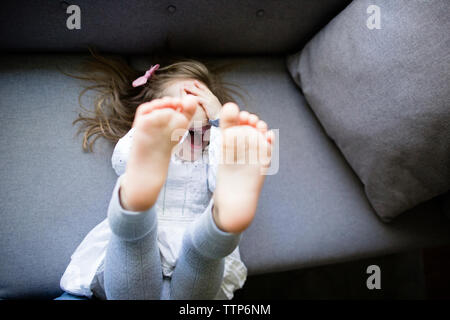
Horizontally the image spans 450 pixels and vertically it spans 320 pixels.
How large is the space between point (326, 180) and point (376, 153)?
169 millimetres

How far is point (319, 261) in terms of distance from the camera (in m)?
0.86

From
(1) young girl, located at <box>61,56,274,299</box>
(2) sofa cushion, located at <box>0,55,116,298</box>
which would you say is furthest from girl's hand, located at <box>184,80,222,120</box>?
(2) sofa cushion, located at <box>0,55,116,298</box>

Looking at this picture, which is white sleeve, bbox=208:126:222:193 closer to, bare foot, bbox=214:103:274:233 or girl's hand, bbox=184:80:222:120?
girl's hand, bbox=184:80:222:120

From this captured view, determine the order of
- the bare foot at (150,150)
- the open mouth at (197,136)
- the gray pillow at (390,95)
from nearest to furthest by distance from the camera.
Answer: the bare foot at (150,150)
the gray pillow at (390,95)
the open mouth at (197,136)

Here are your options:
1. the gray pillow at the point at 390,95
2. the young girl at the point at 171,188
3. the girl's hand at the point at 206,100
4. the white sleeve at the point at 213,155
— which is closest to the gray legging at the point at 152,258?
the young girl at the point at 171,188

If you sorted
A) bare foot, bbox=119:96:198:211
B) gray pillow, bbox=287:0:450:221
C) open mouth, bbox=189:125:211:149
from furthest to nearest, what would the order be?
1. open mouth, bbox=189:125:211:149
2. gray pillow, bbox=287:0:450:221
3. bare foot, bbox=119:96:198:211

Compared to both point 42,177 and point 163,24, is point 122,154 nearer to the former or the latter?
point 42,177

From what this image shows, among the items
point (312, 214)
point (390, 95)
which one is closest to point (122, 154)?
point (312, 214)

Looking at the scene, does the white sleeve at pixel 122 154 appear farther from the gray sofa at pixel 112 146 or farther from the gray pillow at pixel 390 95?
the gray pillow at pixel 390 95

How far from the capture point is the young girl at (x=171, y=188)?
0.54m

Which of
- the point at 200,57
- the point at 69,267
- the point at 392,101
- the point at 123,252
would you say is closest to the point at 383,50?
the point at 392,101

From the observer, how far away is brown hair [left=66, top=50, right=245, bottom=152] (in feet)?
2.72

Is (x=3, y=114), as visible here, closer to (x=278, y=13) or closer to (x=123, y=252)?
(x=123, y=252)

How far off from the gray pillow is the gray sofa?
0.08 metres
